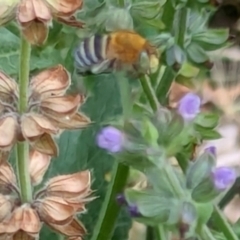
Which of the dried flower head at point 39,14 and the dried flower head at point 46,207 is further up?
the dried flower head at point 39,14

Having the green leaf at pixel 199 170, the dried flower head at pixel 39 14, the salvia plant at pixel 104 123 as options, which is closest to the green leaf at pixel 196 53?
the salvia plant at pixel 104 123

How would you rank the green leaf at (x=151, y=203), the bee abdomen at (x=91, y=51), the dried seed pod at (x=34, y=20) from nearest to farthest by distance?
the dried seed pod at (x=34, y=20), the green leaf at (x=151, y=203), the bee abdomen at (x=91, y=51)

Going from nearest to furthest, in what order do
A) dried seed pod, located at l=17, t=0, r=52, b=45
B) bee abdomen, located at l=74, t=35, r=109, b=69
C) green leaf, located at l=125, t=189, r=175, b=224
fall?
dried seed pod, located at l=17, t=0, r=52, b=45, green leaf, located at l=125, t=189, r=175, b=224, bee abdomen, located at l=74, t=35, r=109, b=69

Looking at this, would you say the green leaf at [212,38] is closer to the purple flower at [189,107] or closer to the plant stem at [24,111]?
the purple flower at [189,107]

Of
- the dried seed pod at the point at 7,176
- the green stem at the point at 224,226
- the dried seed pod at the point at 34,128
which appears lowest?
the green stem at the point at 224,226

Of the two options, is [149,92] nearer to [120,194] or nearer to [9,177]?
[120,194]

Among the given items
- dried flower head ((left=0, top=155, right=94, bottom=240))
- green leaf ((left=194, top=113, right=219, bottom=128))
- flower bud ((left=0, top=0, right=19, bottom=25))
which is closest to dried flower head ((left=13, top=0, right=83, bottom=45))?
flower bud ((left=0, top=0, right=19, bottom=25))

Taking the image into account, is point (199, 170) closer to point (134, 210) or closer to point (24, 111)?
point (134, 210)

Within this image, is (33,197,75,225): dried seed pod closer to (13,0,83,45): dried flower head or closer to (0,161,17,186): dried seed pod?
(0,161,17,186): dried seed pod
